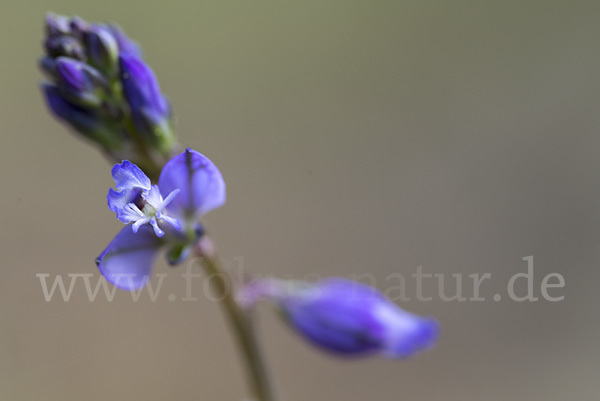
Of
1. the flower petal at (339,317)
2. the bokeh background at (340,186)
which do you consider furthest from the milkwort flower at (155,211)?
the bokeh background at (340,186)

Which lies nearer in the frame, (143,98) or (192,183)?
(192,183)

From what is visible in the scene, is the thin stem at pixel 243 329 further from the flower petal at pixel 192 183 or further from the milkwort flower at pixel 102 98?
the milkwort flower at pixel 102 98

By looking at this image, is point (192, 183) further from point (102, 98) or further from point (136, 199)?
point (102, 98)

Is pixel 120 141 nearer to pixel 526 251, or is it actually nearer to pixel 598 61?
pixel 526 251

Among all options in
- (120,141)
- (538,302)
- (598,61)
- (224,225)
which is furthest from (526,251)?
(120,141)

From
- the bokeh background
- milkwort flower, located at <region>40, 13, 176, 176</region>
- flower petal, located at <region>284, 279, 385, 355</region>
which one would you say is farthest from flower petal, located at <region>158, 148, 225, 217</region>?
the bokeh background

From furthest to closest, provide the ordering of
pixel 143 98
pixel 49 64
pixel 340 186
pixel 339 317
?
pixel 340 186 → pixel 49 64 → pixel 143 98 → pixel 339 317

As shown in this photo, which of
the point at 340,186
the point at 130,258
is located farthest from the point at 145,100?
the point at 340,186
